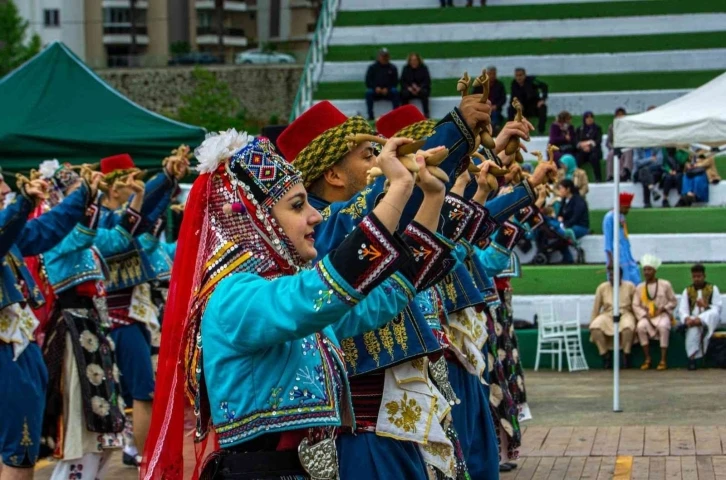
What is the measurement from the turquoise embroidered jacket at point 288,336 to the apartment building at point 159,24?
57.4m

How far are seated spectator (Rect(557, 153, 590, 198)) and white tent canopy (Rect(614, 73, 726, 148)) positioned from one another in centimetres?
630

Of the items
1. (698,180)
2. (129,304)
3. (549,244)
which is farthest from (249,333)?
(698,180)

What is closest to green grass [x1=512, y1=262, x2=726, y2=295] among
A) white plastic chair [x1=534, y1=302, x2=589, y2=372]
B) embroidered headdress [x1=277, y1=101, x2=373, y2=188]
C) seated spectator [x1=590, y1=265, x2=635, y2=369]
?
white plastic chair [x1=534, y1=302, x2=589, y2=372]

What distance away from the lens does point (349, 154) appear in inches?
201

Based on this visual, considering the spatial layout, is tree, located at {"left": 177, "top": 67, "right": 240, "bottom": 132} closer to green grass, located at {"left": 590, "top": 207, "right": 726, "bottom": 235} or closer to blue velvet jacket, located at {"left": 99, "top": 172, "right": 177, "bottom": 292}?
green grass, located at {"left": 590, "top": 207, "right": 726, "bottom": 235}

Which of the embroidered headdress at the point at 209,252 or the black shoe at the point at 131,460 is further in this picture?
the black shoe at the point at 131,460

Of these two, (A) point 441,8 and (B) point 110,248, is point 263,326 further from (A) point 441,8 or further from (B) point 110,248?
(A) point 441,8

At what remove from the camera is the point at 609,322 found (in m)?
15.4

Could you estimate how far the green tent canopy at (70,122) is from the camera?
1199 cm

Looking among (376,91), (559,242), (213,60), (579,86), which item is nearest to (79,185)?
(559,242)

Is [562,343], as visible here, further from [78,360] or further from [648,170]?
[78,360]

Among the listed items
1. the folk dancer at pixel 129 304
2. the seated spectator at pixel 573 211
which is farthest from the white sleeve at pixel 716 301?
the folk dancer at pixel 129 304

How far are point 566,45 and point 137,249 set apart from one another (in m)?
16.7

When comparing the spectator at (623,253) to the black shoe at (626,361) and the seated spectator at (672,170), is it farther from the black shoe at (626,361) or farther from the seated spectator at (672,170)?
the seated spectator at (672,170)
